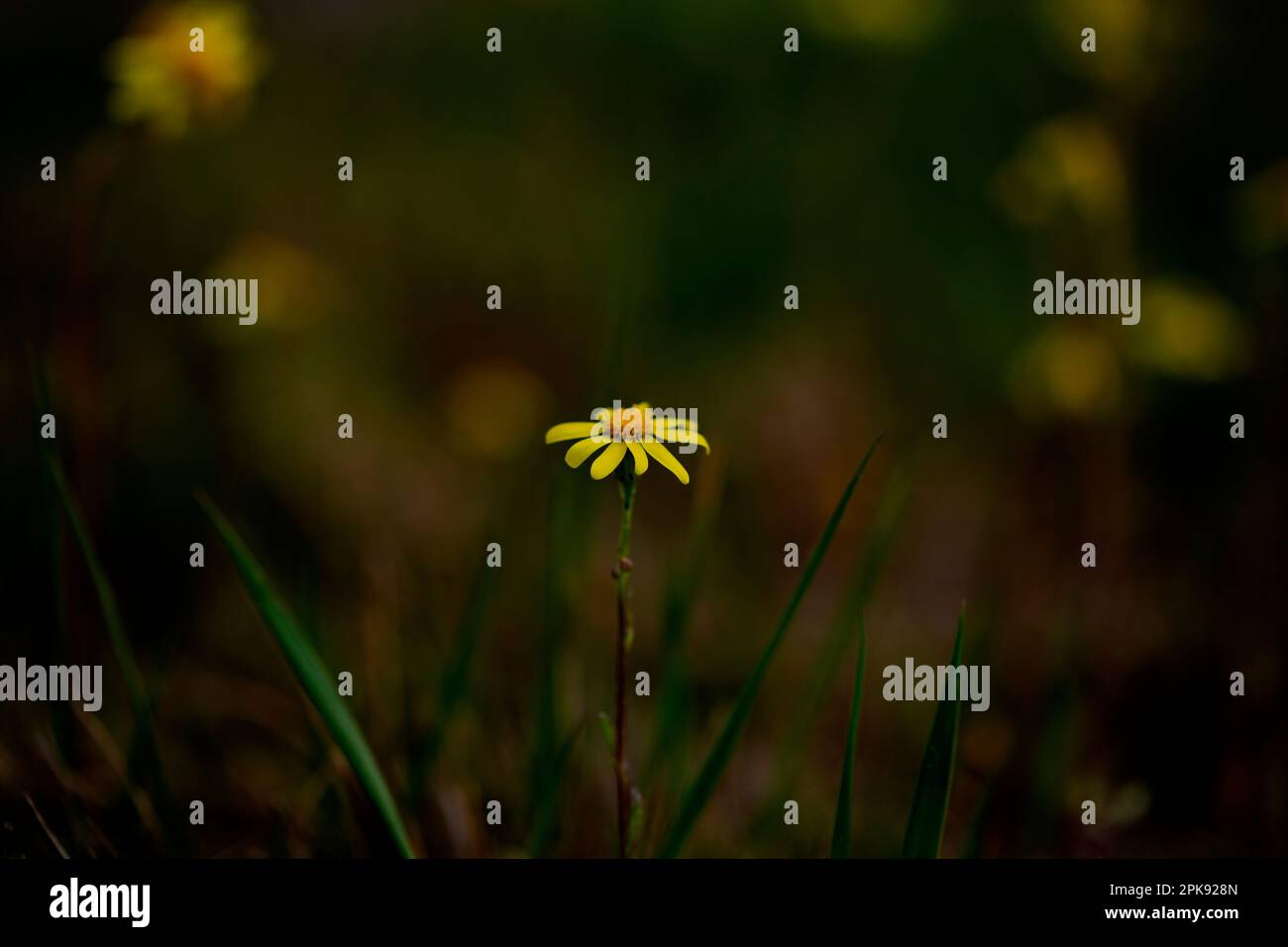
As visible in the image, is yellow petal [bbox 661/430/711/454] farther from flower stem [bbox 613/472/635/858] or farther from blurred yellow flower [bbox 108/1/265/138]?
blurred yellow flower [bbox 108/1/265/138]

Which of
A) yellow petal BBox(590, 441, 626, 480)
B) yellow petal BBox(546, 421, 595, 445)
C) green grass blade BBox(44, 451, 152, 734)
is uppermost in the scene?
yellow petal BBox(546, 421, 595, 445)

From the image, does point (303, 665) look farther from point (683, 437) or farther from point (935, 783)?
point (935, 783)

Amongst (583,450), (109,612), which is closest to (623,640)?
(583,450)

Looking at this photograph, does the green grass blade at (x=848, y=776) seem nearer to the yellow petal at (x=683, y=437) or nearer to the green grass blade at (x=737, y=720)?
the green grass blade at (x=737, y=720)

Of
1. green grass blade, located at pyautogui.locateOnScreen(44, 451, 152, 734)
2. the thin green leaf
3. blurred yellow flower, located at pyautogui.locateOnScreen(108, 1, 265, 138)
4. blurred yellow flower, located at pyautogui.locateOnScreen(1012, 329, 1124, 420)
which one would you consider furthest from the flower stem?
blurred yellow flower, located at pyautogui.locateOnScreen(1012, 329, 1124, 420)

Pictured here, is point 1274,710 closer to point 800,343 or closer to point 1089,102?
point 800,343

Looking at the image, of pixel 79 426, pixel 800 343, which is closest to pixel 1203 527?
pixel 800 343

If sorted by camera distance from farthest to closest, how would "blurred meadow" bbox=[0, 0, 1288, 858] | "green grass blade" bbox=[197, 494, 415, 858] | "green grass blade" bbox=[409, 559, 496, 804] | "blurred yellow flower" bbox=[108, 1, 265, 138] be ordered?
"blurred yellow flower" bbox=[108, 1, 265, 138] → "blurred meadow" bbox=[0, 0, 1288, 858] → "green grass blade" bbox=[409, 559, 496, 804] → "green grass blade" bbox=[197, 494, 415, 858]
